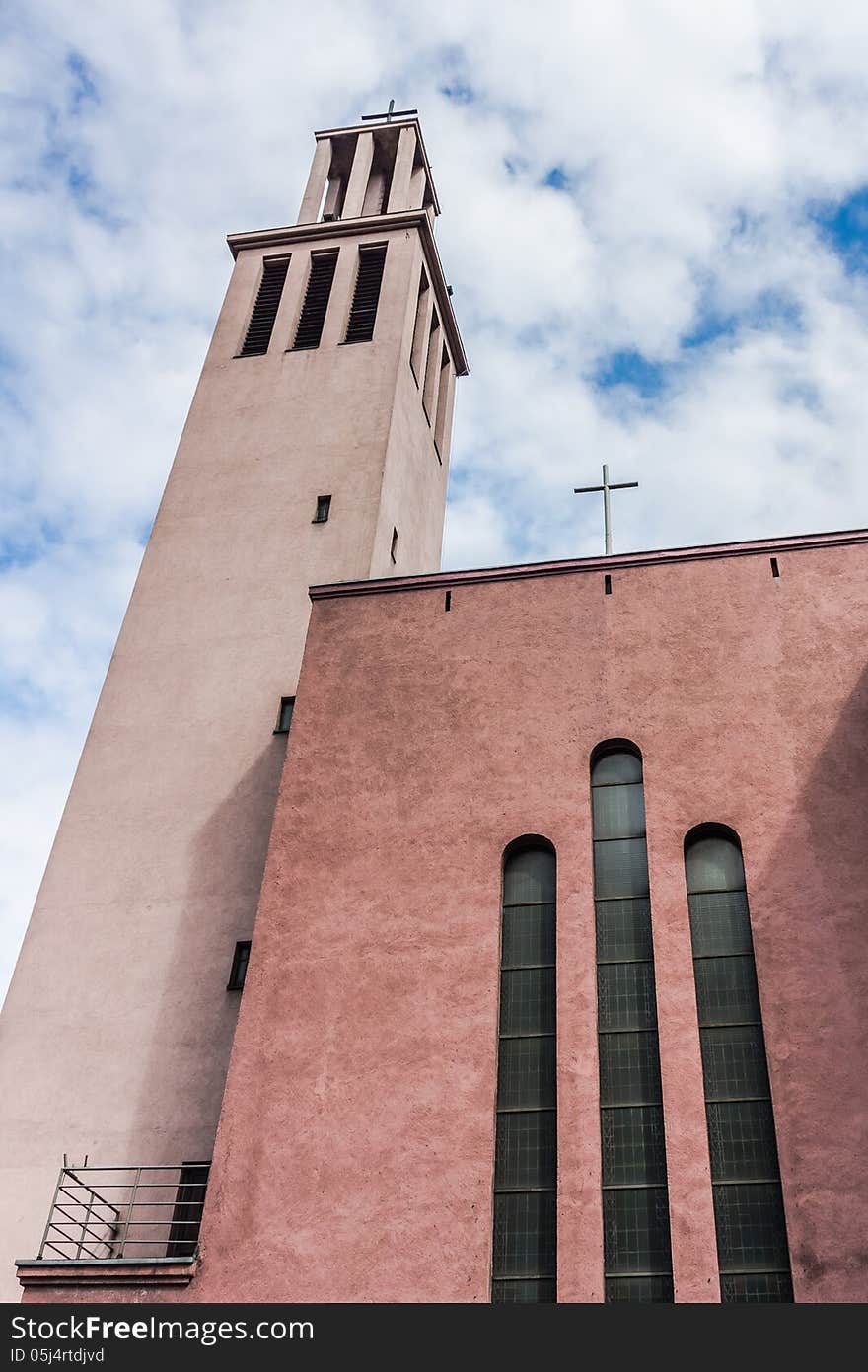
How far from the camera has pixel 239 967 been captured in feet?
59.7

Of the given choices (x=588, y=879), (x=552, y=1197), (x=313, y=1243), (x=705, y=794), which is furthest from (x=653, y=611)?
(x=313, y=1243)

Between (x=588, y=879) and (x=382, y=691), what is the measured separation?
4354 millimetres

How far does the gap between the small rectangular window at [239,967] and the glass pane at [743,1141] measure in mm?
6995

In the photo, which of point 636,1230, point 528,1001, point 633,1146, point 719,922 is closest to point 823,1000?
point 719,922

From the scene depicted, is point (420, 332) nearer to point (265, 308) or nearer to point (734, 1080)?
point (265, 308)

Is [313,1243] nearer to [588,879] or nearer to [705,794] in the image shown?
[588,879]

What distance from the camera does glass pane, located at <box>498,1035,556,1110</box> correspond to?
1431 centimetres

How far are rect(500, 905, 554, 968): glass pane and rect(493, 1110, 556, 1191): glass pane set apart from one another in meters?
1.92

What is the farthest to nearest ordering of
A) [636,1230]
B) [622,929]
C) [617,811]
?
[617,811] < [622,929] < [636,1230]

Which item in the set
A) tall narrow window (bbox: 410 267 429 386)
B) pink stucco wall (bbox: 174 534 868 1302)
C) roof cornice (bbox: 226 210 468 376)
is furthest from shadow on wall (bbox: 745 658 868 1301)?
roof cornice (bbox: 226 210 468 376)

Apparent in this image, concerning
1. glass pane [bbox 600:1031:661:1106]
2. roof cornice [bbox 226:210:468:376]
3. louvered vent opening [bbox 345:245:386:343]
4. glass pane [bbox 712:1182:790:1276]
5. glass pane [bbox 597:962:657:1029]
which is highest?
roof cornice [bbox 226:210:468:376]

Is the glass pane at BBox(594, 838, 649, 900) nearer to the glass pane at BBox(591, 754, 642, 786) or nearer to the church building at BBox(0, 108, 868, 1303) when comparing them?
the church building at BBox(0, 108, 868, 1303)

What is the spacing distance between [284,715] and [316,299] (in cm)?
1305

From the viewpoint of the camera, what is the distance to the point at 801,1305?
12125mm
